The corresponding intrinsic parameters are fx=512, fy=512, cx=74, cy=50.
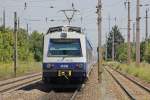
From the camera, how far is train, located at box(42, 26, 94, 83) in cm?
2670

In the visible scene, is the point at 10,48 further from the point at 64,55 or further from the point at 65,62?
the point at 65,62

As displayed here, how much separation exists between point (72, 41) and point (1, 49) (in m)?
54.2

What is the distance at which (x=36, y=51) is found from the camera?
362 ft

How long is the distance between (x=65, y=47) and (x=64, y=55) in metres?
0.43

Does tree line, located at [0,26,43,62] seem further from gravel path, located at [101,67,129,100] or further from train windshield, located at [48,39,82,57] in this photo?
train windshield, located at [48,39,82,57]

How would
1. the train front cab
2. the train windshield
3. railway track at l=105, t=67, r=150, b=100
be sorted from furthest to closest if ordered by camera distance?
the train windshield
the train front cab
railway track at l=105, t=67, r=150, b=100

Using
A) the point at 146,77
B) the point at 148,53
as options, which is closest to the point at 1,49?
the point at 148,53

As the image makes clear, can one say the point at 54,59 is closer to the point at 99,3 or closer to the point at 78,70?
the point at 78,70

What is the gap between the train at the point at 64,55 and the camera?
26.7 metres

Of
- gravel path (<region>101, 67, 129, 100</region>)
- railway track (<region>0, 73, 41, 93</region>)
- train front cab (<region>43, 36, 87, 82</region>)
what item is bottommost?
railway track (<region>0, 73, 41, 93</region>)

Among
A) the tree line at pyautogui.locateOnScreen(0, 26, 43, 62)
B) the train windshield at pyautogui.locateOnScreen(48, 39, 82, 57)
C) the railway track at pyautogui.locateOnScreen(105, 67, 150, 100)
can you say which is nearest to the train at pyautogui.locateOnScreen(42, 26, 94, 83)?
the train windshield at pyautogui.locateOnScreen(48, 39, 82, 57)

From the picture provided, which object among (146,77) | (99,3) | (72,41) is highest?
(99,3)

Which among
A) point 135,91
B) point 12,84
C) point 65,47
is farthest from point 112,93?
point 12,84

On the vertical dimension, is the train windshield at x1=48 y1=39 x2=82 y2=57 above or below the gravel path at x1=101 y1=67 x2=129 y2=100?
above
